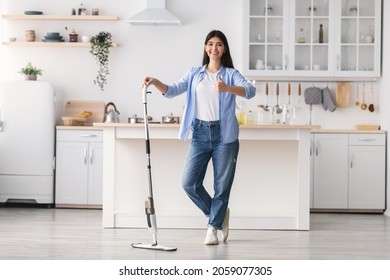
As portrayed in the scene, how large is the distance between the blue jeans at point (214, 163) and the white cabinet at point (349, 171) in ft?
7.78

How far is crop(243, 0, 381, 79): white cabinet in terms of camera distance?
7383 millimetres

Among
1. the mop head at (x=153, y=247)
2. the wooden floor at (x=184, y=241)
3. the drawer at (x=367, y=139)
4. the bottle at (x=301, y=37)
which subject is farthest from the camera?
the bottle at (x=301, y=37)

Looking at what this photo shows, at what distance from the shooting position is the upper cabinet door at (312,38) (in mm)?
7391

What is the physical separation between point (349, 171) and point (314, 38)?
4.59 feet

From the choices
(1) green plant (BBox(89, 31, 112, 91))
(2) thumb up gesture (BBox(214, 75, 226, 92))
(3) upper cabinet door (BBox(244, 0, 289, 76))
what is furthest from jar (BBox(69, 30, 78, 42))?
(2) thumb up gesture (BBox(214, 75, 226, 92))

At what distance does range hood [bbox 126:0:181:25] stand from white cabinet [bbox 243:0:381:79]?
0.77m

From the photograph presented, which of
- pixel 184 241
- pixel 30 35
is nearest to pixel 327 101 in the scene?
pixel 184 241

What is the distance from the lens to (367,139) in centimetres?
719

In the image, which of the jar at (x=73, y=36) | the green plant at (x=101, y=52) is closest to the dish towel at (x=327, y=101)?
the green plant at (x=101, y=52)

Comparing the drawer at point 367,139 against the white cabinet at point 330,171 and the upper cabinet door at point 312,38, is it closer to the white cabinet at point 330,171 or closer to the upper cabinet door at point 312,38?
the white cabinet at point 330,171

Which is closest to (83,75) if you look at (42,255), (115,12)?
(115,12)
